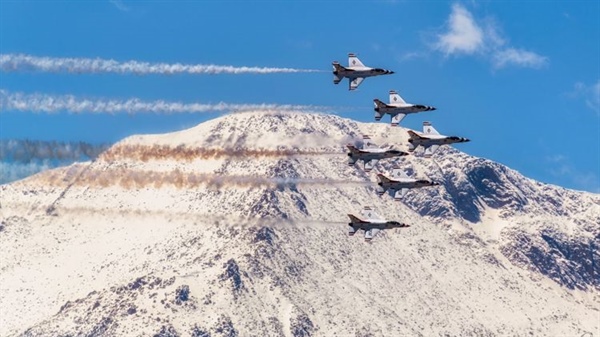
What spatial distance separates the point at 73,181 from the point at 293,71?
3235cm

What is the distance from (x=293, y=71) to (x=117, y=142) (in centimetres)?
2724

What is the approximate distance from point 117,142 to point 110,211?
912 centimetres

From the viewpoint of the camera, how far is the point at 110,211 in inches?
7869

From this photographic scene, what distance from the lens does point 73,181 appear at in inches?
7692

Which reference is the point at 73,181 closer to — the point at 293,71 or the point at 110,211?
the point at 110,211

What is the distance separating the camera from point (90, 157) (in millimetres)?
189625

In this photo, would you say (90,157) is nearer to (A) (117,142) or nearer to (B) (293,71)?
(A) (117,142)

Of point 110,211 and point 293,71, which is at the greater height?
point 293,71

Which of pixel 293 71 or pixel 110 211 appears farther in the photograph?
pixel 110 211

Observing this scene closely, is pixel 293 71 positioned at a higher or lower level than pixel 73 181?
higher

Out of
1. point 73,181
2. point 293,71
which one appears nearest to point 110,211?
point 73,181

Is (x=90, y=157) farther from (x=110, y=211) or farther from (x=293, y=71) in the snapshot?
(x=293, y=71)

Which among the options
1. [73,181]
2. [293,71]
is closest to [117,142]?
[73,181]

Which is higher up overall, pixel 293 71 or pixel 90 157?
pixel 293 71
